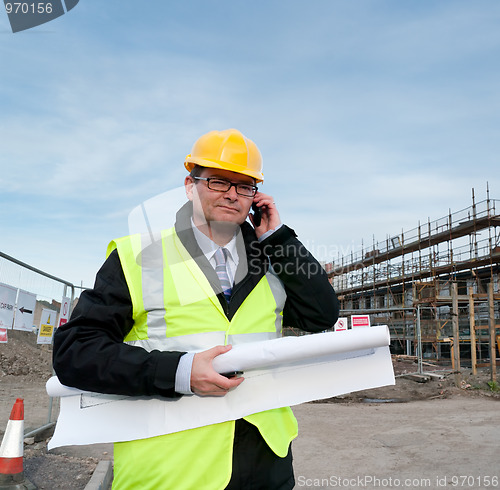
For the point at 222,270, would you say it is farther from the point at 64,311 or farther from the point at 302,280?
the point at 64,311

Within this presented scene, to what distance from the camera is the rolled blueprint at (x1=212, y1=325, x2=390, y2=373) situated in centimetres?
156

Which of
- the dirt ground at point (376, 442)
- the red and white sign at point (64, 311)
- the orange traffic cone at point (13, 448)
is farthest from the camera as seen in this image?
the red and white sign at point (64, 311)

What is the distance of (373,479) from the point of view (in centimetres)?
484

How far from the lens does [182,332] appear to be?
1.69m

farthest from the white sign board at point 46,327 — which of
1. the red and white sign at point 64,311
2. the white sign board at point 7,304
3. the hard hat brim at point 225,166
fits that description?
the hard hat brim at point 225,166

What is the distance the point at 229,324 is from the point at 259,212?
639 millimetres

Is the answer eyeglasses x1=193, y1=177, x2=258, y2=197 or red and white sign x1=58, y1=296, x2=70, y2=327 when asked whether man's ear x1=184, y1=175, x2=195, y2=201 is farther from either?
red and white sign x1=58, y1=296, x2=70, y2=327

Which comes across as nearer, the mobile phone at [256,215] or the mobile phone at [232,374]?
the mobile phone at [232,374]

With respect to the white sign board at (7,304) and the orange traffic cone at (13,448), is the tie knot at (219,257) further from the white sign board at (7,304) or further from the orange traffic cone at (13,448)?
the white sign board at (7,304)

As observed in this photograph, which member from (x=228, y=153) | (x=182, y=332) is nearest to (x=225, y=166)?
(x=228, y=153)

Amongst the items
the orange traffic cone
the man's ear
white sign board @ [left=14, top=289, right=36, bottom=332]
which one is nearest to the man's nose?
the man's ear

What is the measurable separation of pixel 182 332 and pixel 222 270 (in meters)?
0.35

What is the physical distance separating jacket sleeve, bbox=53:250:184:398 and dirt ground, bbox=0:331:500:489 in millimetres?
3647

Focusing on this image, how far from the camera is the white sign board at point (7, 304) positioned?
5238mm
